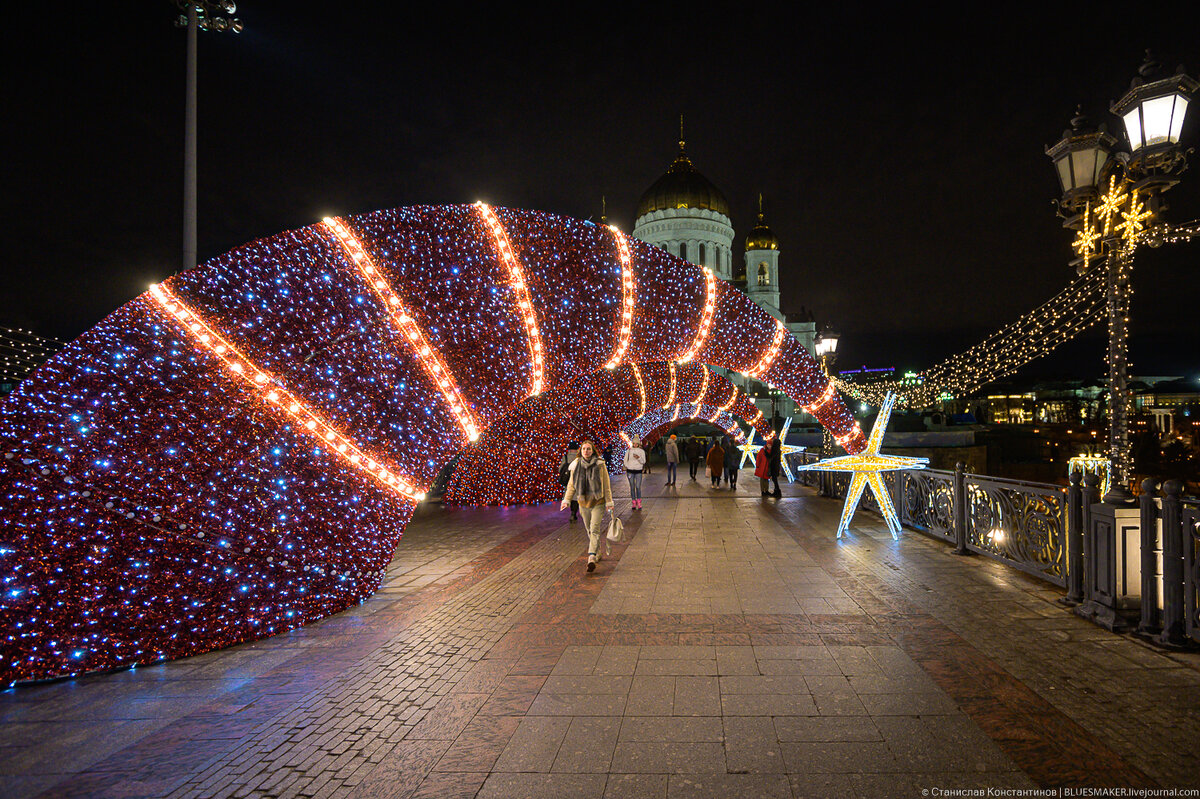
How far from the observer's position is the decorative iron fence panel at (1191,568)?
164 inches

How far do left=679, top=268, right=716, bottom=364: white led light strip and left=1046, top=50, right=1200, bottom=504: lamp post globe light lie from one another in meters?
3.53

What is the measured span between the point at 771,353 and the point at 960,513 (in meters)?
3.14

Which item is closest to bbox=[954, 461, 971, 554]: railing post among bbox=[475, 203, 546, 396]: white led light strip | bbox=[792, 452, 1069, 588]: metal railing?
bbox=[792, 452, 1069, 588]: metal railing

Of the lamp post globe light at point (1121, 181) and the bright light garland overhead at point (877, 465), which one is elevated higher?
the lamp post globe light at point (1121, 181)

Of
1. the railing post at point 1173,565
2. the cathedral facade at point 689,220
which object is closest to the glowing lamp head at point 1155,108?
the railing post at point 1173,565

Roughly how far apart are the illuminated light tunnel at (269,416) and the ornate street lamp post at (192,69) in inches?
164

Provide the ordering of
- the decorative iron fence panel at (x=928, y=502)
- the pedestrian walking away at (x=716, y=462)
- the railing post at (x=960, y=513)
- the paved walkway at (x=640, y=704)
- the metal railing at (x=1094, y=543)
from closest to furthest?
the paved walkway at (x=640, y=704) < the metal railing at (x=1094, y=543) < the railing post at (x=960, y=513) < the decorative iron fence panel at (x=928, y=502) < the pedestrian walking away at (x=716, y=462)

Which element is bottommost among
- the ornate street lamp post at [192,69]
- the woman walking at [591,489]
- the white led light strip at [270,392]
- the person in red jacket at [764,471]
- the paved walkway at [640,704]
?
the paved walkway at [640,704]

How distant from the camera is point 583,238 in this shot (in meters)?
6.81

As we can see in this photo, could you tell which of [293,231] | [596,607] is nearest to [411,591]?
[596,607]

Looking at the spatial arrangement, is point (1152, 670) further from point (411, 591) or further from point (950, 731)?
point (411, 591)

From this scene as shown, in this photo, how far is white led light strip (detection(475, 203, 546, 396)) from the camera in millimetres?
6121

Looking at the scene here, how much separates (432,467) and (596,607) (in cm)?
183

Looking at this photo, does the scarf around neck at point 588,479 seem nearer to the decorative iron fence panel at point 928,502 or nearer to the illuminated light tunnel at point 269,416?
the illuminated light tunnel at point 269,416
